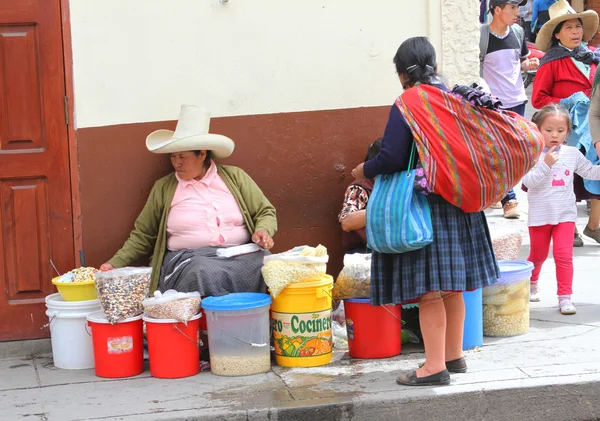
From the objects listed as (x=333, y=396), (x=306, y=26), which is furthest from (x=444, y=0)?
(x=333, y=396)

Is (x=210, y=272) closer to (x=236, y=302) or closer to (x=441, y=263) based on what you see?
(x=236, y=302)

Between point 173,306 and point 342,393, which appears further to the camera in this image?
point 173,306

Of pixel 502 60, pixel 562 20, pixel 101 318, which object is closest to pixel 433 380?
pixel 101 318

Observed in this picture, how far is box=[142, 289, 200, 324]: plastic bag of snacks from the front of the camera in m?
5.03

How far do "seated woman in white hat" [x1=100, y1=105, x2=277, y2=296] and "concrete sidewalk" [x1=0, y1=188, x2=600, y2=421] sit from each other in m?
0.68

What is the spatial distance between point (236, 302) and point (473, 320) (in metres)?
1.48

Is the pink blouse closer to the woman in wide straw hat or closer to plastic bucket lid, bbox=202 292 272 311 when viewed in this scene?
plastic bucket lid, bbox=202 292 272 311

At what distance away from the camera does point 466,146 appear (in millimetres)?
4496

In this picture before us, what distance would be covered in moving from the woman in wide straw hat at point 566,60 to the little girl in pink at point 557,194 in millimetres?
1748

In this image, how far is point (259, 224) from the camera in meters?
5.64

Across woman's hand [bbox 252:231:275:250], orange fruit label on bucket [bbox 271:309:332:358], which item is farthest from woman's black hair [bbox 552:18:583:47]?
orange fruit label on bucket [bbox 271:309:332:358]

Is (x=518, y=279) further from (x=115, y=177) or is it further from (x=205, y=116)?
(x=115, y=177)

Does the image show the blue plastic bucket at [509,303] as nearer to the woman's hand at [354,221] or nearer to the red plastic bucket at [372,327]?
the red plastic bucket at [372,327]

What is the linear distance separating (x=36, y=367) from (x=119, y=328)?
2.35 feet
